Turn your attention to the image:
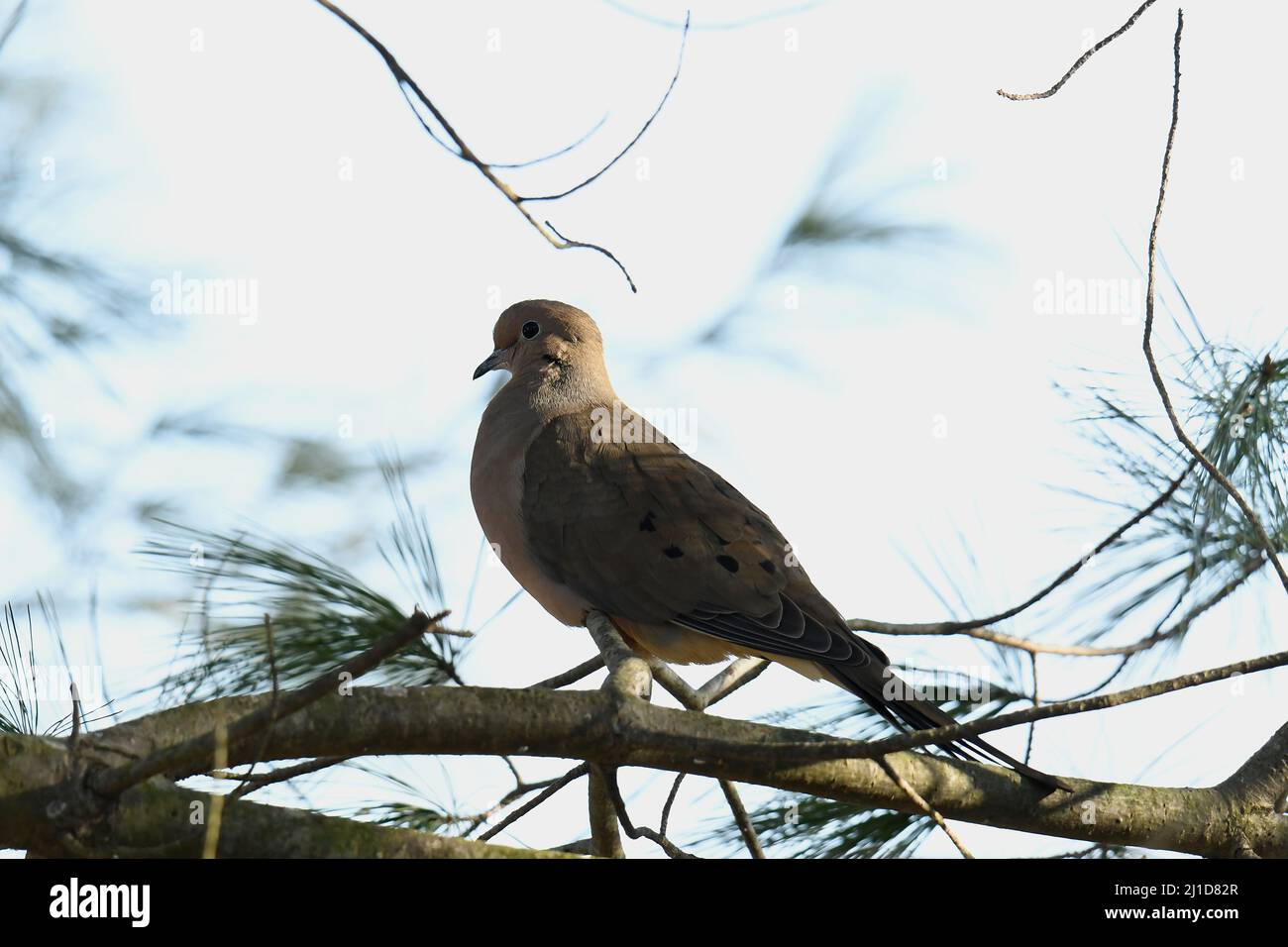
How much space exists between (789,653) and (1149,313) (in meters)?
1.04

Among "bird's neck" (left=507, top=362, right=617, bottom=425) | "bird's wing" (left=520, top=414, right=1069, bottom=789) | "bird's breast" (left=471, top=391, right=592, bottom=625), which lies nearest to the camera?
"bird's wing" (left=520, top=414, right=1069, bottom=789)

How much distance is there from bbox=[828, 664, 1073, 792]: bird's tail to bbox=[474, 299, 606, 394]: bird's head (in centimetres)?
115

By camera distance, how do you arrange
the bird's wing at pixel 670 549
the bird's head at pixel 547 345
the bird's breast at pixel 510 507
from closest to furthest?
the bird's wing at pixel 670 549
the bird's breast at pixel 510 507
the bird's head at pixel 547 345

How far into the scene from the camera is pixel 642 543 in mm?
2994

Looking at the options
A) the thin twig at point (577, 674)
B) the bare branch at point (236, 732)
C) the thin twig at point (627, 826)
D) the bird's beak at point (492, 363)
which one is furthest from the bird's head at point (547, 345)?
the bare branch at point (236, 732)

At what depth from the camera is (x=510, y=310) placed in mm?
3619

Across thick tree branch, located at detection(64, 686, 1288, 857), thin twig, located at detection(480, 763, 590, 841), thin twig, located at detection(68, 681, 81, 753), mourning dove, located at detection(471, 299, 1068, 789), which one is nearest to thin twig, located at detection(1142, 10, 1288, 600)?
thick tree branch, located at detection(64, 686, 1288, 857)

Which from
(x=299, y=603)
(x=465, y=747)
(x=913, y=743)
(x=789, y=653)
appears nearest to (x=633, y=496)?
(x=789, y=653)

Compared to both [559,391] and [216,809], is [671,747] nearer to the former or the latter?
[216,809]

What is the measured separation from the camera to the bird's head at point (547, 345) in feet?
11.3

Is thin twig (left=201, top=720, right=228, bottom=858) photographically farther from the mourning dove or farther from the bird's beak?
the bird's beak

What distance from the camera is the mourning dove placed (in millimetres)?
2811

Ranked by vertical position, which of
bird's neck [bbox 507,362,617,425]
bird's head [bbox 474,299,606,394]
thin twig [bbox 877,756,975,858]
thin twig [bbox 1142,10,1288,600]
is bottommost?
thin twig [bbox 877,756,975,858]

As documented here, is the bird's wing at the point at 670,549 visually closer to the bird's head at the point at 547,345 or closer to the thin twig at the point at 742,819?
the bird's head at the point at 547,345
